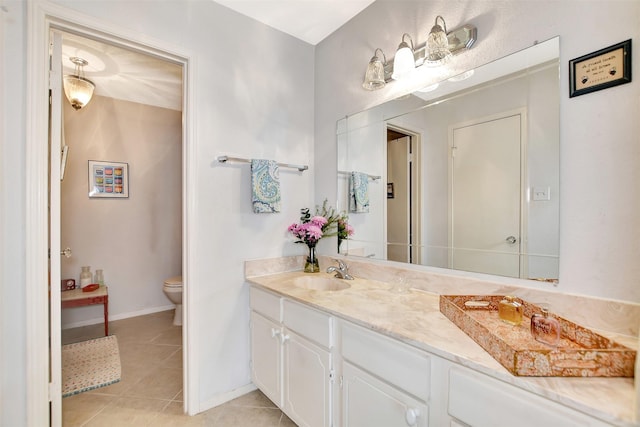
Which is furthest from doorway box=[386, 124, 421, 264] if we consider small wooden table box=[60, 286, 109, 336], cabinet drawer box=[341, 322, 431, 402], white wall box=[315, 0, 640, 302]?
small wooden table box=[60, 286, 109, 336]

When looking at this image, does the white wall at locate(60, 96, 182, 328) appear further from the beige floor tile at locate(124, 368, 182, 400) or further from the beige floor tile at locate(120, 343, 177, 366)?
the beige floor tile at locate(124, 368, 182, 400)

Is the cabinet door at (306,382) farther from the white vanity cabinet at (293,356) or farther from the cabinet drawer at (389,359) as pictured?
the cabinet drawer at (389,359)

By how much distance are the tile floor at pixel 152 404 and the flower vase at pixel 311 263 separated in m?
0.93

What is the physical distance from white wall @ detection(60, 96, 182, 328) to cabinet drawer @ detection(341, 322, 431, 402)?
10.6ft

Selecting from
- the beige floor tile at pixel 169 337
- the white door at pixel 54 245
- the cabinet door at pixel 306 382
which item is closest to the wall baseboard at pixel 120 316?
the beige floor tile at pixel 169 337

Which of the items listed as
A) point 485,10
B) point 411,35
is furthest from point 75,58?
point 485,10

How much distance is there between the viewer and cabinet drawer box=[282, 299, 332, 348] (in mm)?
1368

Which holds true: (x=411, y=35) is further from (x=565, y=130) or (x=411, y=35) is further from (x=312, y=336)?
(x=312, y=336)

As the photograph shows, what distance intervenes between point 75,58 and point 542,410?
3707 mm

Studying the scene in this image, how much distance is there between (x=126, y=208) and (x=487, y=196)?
377 cm

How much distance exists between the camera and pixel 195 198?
5.94 ft

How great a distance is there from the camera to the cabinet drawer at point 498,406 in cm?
71

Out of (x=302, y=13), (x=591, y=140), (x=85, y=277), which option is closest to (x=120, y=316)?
(x=85, y=277)

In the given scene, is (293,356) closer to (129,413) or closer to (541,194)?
(129,413)
